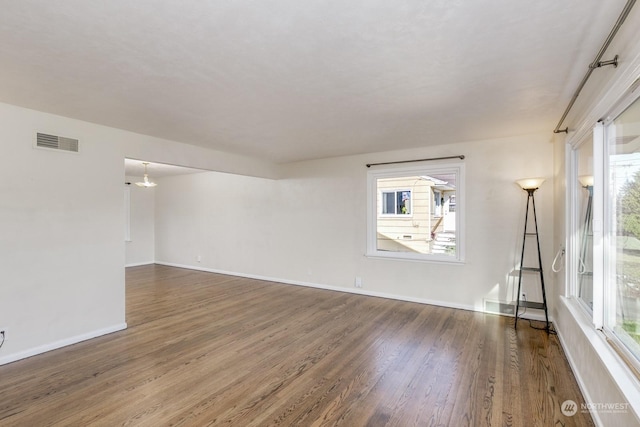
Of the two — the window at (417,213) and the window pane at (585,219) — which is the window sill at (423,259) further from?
the window pane at (585,219)

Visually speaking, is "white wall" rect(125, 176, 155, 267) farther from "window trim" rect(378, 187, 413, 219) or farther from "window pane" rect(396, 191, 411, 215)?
"window pane" rect(396, 191, 411, 215)

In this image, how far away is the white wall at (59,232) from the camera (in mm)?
2926

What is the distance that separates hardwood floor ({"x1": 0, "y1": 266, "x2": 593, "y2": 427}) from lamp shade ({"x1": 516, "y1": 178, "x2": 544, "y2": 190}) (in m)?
1.68

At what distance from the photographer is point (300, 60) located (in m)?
2.07

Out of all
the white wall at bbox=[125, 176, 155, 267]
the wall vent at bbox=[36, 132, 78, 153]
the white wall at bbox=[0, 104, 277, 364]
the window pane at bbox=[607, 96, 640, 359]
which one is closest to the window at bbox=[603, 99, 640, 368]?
the window pane at bbox=[607, 96, 640, 359]

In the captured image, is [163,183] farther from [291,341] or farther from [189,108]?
[291,341]

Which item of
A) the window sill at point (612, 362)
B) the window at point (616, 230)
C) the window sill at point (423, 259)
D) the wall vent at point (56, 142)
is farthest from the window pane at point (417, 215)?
the wall vent at point (56, 142)

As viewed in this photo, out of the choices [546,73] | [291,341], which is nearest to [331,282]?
[291,341]

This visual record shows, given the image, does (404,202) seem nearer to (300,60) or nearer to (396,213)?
(396,213)

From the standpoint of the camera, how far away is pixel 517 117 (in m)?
3.29

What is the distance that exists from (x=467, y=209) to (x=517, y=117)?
4.87ft

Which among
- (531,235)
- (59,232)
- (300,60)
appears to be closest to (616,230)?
(531,235)

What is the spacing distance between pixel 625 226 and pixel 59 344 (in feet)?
16.1

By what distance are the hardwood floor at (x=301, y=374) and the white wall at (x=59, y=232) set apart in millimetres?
296
